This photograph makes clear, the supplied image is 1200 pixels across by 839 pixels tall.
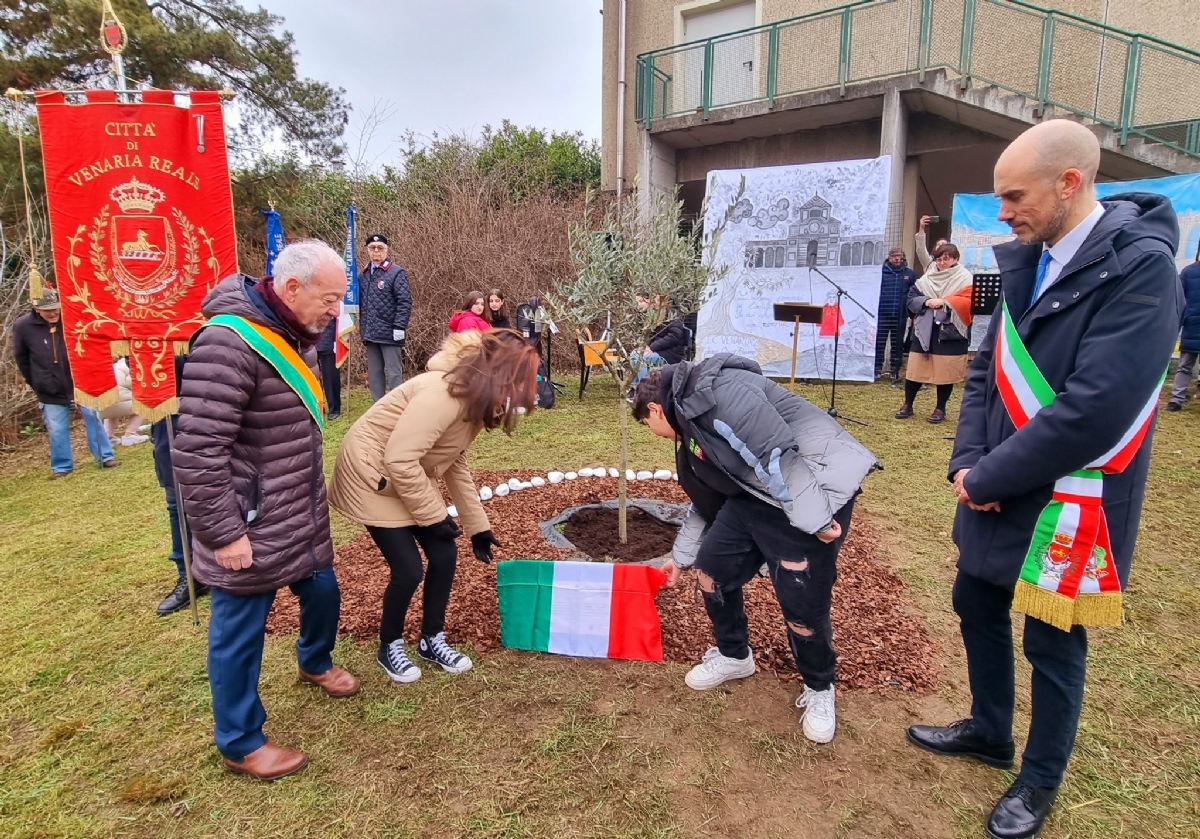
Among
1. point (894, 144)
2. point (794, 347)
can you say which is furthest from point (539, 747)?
point (894, 144)

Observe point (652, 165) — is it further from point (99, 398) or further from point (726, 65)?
point (99, 398)

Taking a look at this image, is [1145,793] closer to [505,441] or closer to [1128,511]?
[1128,511]

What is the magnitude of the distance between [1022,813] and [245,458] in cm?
277

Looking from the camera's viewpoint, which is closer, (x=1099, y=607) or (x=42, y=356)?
(x=1099, y=607)

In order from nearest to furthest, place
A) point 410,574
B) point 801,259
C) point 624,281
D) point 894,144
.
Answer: point 410,574
point 624,281
point 801,259
point 894,144

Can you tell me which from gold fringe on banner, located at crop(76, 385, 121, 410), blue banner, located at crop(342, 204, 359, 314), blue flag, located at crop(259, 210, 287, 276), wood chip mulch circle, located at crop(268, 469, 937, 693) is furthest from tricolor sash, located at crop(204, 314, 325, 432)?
blue banner, located at crop(342, 204, 359, 314)

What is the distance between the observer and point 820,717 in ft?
8.36

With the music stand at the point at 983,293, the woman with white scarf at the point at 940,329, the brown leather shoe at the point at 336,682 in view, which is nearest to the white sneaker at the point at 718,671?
the brown leather shoe at the point at 336,682

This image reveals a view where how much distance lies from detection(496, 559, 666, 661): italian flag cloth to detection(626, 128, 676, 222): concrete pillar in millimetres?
11360

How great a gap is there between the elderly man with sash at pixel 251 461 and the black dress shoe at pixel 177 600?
5.56 feet

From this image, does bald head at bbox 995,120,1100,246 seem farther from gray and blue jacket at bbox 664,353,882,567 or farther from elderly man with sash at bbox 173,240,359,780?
elderly man with sash at bbox 173,240,359,780

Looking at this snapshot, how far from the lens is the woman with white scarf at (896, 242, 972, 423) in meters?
7.58

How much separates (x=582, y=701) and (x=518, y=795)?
567 millimetres

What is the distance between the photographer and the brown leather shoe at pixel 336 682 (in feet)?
9.23
